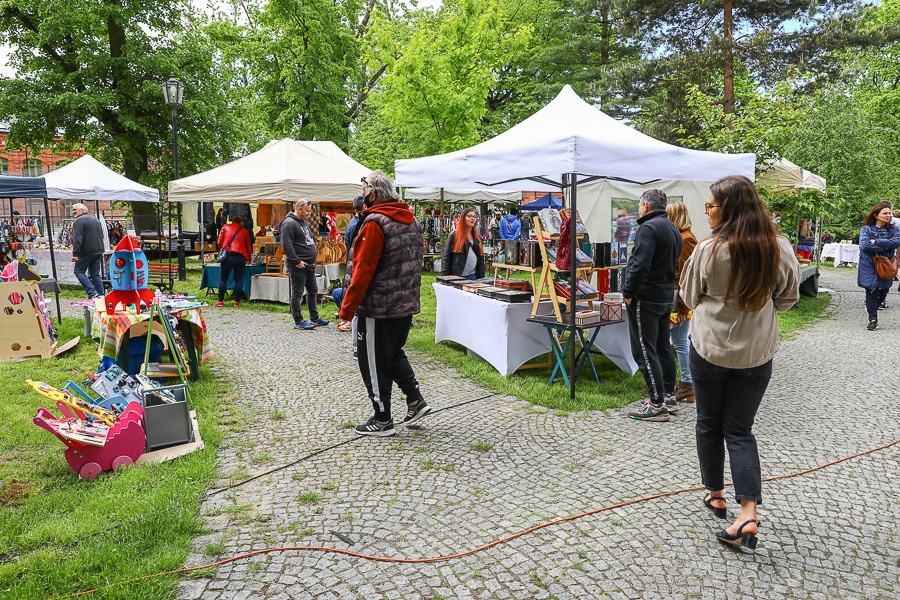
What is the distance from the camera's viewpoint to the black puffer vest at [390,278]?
4.50 m

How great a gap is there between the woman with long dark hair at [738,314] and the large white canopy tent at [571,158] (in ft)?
7.46

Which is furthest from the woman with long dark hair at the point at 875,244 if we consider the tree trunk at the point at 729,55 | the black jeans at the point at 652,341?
the tree trunk at the point at 729,55

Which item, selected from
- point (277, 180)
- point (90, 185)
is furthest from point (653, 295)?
point (90, 185)

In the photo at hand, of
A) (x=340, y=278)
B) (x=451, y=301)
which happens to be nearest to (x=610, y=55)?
(x=340, y=278)

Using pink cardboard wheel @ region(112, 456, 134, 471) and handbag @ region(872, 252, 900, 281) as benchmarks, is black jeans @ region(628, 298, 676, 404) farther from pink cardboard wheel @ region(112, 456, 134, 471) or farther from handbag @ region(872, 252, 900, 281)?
handbag @ region(872, 252, 900, 281)

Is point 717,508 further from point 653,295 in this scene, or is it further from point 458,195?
point 458,195

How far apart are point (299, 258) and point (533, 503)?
6417mm

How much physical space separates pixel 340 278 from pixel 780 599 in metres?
11.2

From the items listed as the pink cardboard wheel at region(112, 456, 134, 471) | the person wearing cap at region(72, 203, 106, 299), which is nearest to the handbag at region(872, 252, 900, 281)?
the pink cardboard wheel at region(112, 456, 134, 471)

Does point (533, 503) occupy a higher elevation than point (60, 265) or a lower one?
lower

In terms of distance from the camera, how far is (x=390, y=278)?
178 inches

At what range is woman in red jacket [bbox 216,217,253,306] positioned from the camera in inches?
450

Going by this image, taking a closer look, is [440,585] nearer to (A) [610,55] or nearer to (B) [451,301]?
(B) [451,301]

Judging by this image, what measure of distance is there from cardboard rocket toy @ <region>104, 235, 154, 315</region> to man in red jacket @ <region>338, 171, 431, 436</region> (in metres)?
2.53
